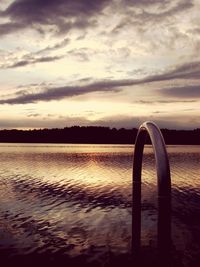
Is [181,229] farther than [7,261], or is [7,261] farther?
[181,229]

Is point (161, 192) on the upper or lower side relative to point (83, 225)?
upper

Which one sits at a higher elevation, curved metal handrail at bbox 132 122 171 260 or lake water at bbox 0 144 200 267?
curved metal handrail at bbox 132 122 171 260

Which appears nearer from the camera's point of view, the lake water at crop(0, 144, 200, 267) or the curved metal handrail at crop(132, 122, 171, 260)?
the curved metal handrail at crop(132, 122, 171, 260)

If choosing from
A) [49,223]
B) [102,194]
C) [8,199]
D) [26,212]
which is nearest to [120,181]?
[102,194]

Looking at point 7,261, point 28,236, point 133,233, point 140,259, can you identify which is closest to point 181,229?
point 133,233

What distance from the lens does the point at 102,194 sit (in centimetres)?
3139

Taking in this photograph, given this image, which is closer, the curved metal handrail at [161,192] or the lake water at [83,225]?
the curved metal handrail at [161,192]

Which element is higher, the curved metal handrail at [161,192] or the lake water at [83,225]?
the curved metal handrail at [161,192]

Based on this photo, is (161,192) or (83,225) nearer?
(161,192)

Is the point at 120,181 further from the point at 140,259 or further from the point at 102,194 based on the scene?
the point at 140,259

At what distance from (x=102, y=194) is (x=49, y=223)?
12.4 m

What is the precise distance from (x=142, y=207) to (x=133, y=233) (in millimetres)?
7514

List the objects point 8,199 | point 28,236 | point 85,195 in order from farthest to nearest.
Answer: point 85,195 → point 8,199 → point 28,236

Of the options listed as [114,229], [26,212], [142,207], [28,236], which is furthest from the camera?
[142,207]
